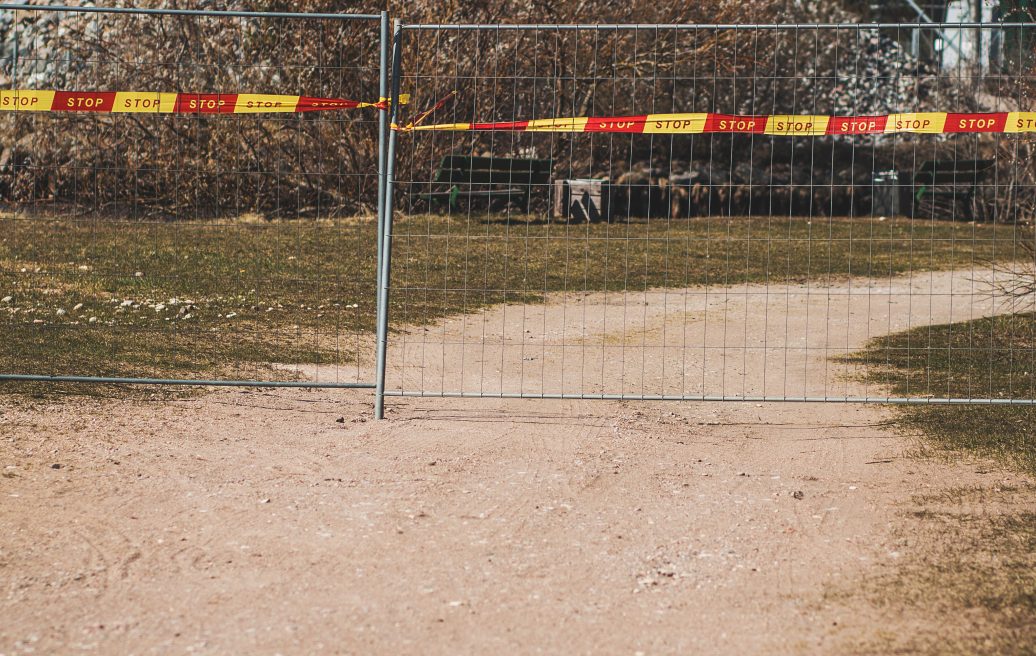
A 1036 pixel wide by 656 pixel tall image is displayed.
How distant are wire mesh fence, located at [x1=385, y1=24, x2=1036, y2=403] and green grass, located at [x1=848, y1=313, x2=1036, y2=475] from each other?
4 cm

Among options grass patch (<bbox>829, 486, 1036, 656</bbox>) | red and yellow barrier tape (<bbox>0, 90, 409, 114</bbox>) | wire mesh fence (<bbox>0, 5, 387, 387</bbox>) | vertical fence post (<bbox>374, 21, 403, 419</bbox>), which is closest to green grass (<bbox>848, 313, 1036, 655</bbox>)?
grass patch (<bbox>829, 486, 1036, 656</bbox>)

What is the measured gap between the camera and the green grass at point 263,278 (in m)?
9.79

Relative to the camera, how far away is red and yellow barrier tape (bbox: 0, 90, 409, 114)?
323 inches

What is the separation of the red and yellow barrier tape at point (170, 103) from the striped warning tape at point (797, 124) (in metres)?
0.69

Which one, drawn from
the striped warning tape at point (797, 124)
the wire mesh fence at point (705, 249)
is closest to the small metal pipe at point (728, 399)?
the wire mesh fence at point (705, 249)

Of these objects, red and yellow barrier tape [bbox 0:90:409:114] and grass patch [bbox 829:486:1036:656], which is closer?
grass patch [bbox 829:486:1036:656]

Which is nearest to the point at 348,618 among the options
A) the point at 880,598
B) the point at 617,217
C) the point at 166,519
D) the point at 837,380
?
the point at 166,519

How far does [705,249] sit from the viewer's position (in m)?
17.5

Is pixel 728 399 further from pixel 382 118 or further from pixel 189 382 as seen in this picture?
pixel 189 382

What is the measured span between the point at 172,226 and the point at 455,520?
660 cm

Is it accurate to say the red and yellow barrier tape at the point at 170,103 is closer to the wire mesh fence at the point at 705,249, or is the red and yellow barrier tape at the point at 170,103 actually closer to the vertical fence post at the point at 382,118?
the vertical fence post at the point at 382,118

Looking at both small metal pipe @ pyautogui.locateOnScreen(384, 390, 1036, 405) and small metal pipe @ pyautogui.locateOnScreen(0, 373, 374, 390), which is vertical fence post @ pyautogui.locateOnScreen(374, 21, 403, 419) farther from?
small metal pipe @ pyautogui.locateOnScreen(0, 373, 374, 390)

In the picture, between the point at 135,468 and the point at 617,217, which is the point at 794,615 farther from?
the point at 617,217

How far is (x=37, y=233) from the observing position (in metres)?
12.2
